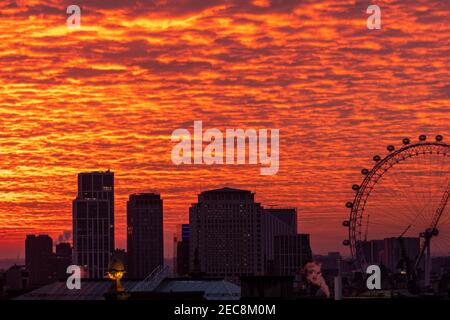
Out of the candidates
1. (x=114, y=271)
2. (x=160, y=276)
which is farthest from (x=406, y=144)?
(x=114, y=271)

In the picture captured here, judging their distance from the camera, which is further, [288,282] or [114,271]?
[288,282]

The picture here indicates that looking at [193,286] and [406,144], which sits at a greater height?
[406,144]
